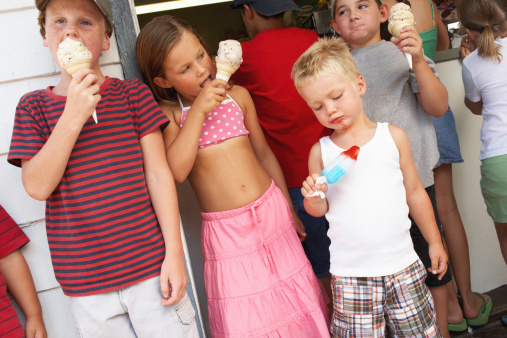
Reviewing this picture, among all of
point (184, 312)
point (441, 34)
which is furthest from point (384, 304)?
point (441, 34)

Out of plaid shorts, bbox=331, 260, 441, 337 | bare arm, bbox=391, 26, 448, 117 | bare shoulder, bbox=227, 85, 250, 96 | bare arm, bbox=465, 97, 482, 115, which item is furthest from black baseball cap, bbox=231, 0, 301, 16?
plaid shorts, bbox=331, 260, 441, 337

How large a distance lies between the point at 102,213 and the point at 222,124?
29.7 inches

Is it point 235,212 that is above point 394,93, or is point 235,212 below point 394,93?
below

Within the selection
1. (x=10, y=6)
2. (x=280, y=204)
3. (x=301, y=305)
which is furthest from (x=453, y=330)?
(x=10, y=6)

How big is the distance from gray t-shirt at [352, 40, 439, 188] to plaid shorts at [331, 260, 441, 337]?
659 mm

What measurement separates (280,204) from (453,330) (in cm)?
155

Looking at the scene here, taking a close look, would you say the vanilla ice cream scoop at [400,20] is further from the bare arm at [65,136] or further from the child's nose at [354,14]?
the bare arm at [65,136]

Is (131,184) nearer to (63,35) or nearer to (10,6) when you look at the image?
(63,35)

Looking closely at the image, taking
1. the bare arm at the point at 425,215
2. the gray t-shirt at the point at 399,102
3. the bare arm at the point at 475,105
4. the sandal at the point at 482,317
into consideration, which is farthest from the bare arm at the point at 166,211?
the sandal at the point at 482,317

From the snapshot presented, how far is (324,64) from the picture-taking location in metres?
1.90

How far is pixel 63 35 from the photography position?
5.69ft

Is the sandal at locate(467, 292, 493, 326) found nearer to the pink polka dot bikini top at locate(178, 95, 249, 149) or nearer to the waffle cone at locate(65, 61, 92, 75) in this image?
the pink polka dot bikini top at locate(178, 95, 249, 149)

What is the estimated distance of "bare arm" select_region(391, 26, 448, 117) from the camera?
2045 millimetres

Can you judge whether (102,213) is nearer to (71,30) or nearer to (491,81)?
(71,30)
